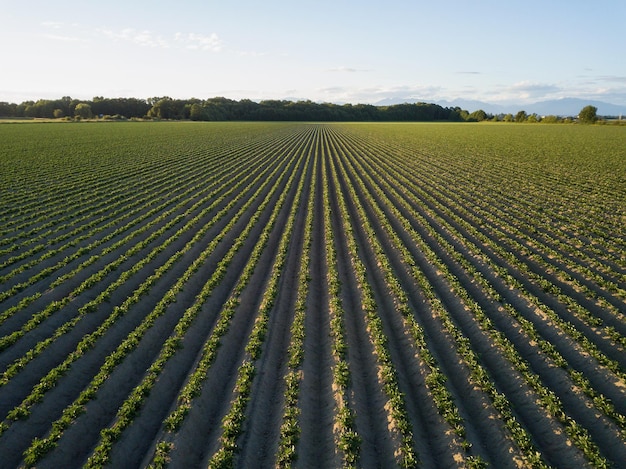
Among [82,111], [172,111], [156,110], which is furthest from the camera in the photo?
[172,111]

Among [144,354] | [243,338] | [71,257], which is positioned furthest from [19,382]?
[71,257]

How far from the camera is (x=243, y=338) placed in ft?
40.6

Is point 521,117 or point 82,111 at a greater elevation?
point 521,117

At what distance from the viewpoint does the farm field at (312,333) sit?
8555 mm

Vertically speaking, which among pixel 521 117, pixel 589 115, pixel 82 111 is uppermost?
pixel 521 117

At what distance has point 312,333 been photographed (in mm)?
12586

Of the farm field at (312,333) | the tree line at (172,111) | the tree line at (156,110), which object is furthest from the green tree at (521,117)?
the farm field at (312,333)

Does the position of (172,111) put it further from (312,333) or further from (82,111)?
(312,333)

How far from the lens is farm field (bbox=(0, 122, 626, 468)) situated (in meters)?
8.55

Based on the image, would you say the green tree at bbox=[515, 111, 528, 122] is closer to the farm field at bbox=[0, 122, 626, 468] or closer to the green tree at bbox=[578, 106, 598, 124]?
the green tree at bbox=[578, 106, 598, 124]

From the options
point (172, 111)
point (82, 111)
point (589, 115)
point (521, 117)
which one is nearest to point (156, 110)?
point (172, 111)

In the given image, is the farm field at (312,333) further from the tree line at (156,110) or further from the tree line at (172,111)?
the tree line at (156,110)

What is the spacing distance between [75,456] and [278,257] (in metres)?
10.9

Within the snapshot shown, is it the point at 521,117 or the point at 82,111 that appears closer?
the point at 82,111
